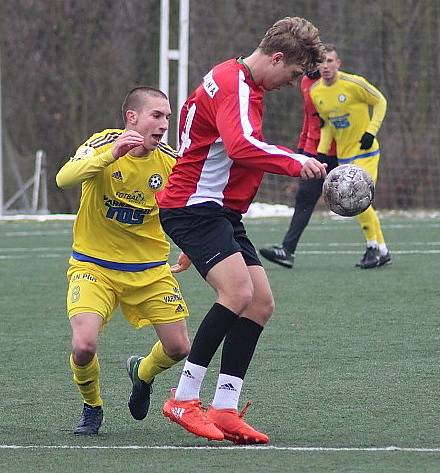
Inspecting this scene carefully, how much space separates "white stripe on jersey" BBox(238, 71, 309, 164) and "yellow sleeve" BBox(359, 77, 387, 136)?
640 centimetres

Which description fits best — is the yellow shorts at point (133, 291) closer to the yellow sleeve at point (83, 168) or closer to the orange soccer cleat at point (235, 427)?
the yellow sleeve at point (83, 168)

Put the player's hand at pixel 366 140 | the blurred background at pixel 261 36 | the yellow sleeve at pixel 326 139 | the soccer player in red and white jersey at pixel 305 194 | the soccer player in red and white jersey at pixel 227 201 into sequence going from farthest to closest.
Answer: the blurred background at pixel 261 36 → the yellow sleeve at pixel 326 139 → the soccer player in red and white jersey at pixel 305 194 → the player's hand at pixel 366 140 → the soccer player in red and white jersey at pixel 227 201

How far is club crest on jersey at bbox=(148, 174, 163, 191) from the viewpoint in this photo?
18.5 ft

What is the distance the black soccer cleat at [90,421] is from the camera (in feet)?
17.3

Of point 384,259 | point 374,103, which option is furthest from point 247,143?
point 374,103

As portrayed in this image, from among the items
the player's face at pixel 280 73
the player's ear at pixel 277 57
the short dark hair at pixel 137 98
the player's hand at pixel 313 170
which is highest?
the player's ear at pixel 277 57

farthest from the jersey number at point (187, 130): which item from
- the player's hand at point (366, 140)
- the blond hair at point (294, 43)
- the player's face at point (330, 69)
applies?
the player's face at point (330, 69)

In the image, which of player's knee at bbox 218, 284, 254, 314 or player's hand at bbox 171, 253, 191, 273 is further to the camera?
player's hand at bbox 171, 253, 191, 273

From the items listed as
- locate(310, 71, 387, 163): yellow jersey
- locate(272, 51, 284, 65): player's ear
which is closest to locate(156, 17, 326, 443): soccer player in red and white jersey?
locate(272, 51, 284, 65): player's ear

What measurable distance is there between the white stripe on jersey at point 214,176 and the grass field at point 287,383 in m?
0.98

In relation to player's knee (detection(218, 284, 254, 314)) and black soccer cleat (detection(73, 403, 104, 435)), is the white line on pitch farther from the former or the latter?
player's knee (detection(218, 284, 254, 314))

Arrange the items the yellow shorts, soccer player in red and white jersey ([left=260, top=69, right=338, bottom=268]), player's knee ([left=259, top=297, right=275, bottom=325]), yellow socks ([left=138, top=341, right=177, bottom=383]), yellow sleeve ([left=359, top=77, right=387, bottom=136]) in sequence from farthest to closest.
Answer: yellow sleeve ([left=359, top=77, right=387, bottom=136]) → soccer player in red and white jersey ([left=260, top=69, right=338, bottom=268]) → yellow socks ([left=138, top=341, right=177, bottom=383]) → the yellow shorts → player's knee ([left=259, top=297, right=275, bottom=325])

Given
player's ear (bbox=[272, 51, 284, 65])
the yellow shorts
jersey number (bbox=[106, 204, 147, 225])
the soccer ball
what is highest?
player's ear (bbox=[272, 51, 284, 65])

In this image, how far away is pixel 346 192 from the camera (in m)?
5.11
